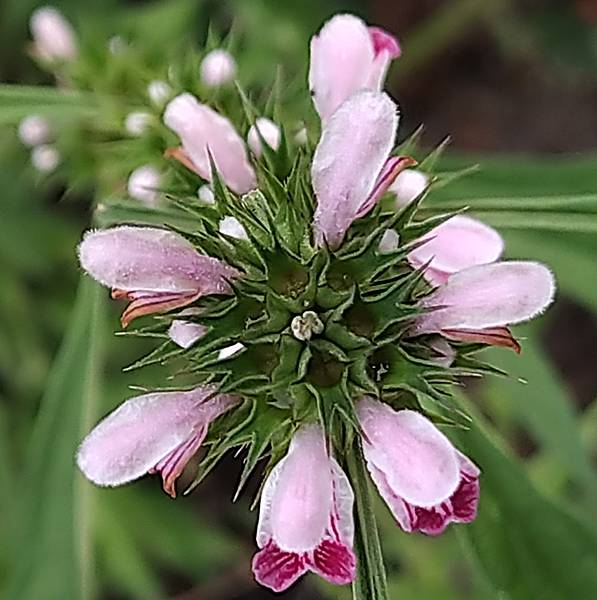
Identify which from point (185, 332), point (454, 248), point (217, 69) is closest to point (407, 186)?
point (454, 248)

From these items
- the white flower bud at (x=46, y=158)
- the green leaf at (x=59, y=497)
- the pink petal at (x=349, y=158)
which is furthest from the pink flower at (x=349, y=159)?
the white flower bud at (x=46, y=158)

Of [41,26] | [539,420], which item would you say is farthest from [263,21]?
[539,420]

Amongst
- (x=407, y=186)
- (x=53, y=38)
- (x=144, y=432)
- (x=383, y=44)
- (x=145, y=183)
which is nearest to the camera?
(x=144, y=432)

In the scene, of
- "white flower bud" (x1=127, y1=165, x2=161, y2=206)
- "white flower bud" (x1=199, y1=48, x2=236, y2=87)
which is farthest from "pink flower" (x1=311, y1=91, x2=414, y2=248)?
"white flower bud" (x1=199, y1=48, x2=236, y2=87)

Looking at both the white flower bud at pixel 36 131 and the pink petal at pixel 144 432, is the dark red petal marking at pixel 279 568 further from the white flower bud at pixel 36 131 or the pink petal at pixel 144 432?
the white flower bud at pixel 36 131

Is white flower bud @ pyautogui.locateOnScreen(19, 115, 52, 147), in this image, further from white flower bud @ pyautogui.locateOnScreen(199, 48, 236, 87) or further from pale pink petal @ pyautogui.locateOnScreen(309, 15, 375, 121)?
pale pink petal @ pyautogui.locateOnScreen(309, 15, 375, 121)

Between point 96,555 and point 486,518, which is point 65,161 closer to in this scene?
point 486,518

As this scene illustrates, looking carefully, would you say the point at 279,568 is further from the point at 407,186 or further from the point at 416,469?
the point at 407,186
